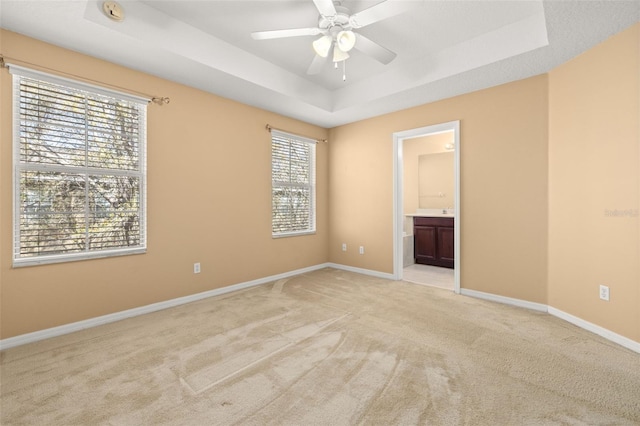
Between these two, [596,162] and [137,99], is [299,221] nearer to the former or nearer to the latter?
[137,99]

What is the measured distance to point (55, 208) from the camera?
2428 mm

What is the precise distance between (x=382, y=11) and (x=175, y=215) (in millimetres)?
2846

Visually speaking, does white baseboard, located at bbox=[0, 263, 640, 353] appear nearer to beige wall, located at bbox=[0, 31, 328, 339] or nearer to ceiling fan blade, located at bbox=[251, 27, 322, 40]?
beige wall, located at bbox=[0, 31, 328, 339]

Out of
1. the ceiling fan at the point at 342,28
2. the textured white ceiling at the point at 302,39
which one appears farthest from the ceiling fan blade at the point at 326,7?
the textured white ceiling at the point at 302,39

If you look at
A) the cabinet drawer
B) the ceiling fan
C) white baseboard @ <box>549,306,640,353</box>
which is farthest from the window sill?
the cabinet drawer

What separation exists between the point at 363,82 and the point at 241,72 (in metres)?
1.64

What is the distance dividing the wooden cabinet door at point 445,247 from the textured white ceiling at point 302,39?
2.43 metres

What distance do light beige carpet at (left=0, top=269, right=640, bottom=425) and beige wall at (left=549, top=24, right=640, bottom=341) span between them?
13.9 inches

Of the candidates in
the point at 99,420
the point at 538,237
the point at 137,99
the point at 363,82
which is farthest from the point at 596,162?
the point at 137,99

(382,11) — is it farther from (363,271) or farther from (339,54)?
(363,271)

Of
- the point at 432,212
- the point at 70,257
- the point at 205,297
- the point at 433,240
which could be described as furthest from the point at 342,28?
the point at 432,212

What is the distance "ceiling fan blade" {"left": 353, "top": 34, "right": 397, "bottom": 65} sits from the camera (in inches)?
90.4

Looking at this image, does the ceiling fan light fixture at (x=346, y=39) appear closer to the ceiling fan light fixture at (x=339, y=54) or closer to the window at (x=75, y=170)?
the ceiling fan light fixture at (x=339, y=54)

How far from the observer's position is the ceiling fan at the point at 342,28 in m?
1.95
